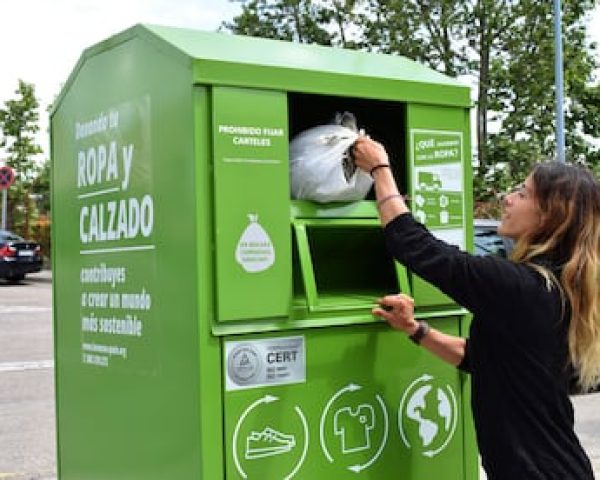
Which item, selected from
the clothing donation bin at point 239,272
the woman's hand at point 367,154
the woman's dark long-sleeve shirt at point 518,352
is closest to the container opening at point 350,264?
the clothing donation bin at point 239,272

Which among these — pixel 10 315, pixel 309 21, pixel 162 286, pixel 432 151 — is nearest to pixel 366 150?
pixel 432 151

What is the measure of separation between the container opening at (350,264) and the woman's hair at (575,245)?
54 cm

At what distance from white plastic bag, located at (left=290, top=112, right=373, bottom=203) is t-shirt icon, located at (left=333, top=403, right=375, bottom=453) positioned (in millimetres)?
641

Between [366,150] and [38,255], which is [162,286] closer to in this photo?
[366,150]

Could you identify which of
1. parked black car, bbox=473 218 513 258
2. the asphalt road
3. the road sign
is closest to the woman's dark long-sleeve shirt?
the asphalt road

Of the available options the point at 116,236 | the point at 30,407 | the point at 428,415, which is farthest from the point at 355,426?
the point at 30,407

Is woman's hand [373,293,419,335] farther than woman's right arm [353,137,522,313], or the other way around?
woman's hand [373,293,419,335]

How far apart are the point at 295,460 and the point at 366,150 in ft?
3.03

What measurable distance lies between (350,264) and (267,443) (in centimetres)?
79

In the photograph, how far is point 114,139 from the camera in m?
2.72

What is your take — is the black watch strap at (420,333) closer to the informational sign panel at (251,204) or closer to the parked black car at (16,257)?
the informational sign panel at (251,204)

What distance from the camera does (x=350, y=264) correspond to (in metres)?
2.97

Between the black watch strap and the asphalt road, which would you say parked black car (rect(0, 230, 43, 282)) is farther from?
the black watch strap

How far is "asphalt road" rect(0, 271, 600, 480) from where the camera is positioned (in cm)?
525
